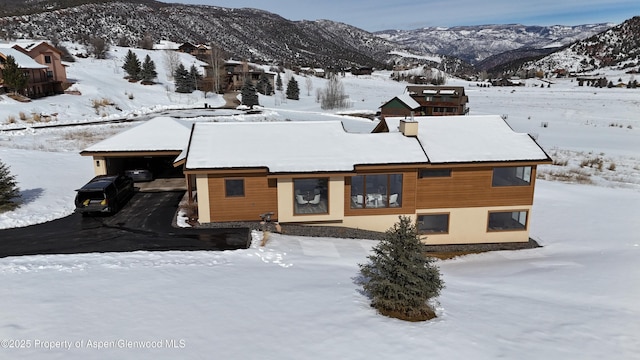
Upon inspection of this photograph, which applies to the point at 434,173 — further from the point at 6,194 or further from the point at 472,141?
the point at 6,194

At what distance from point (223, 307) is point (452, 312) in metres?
6.37

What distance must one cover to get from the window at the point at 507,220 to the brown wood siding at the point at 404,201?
4.61 meters

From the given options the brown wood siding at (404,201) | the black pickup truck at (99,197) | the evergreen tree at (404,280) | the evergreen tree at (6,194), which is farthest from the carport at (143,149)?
the evergreen tree at (404,280)

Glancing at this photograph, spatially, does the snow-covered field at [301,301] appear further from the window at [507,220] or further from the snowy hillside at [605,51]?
the snowy hillside at [605,51]

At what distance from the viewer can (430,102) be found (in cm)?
7194

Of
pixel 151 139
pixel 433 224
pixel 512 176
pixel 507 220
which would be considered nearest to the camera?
pixel 433 224

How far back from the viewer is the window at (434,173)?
63.3 feet

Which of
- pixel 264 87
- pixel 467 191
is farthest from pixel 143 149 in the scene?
pixel 264 87

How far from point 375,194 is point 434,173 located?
3025 mm

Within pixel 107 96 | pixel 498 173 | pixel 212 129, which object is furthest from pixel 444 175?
pixel 107 96

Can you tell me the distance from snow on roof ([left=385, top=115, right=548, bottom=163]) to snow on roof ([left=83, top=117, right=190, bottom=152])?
13.5m

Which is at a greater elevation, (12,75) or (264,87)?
(12,75)

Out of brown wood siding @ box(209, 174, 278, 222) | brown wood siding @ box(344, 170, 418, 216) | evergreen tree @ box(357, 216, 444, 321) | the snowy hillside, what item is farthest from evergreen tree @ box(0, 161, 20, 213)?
the snowy hillside

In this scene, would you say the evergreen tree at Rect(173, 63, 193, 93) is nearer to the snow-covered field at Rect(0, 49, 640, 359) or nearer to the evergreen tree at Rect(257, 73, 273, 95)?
the evergreen tree at Rect(257, 73, 273, 95)
